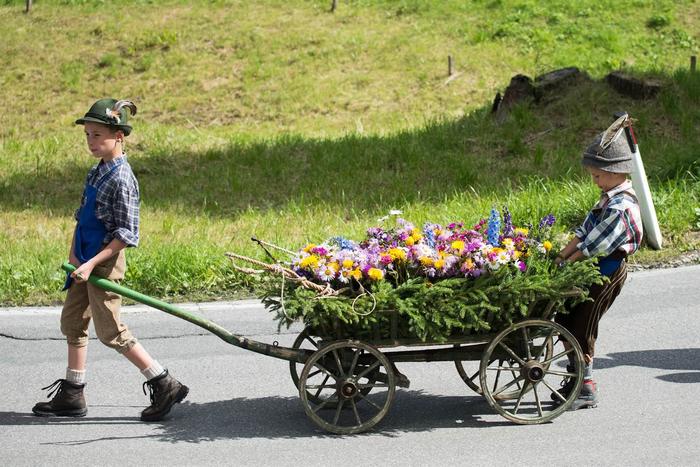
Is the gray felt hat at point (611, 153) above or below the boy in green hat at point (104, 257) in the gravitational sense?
above

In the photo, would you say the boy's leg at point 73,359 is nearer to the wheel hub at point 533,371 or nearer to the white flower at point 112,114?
the white flower at point 112,114

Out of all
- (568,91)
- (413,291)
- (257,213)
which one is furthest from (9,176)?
(413,291)

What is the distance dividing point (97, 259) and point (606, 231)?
2903 millimetres

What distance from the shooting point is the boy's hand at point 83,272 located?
5820 mm

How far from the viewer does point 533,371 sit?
605cm

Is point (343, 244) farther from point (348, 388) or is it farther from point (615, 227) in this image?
point (615, 227)

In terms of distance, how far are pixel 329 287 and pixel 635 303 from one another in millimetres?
3573

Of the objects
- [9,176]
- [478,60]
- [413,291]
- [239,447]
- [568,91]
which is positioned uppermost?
[478,60]

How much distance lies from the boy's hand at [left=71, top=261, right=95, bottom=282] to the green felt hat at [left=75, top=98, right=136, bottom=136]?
0.82 metres

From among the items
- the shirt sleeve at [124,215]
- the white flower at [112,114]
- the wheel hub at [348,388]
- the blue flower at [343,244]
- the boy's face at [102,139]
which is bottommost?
the wheel hub at [348,388]

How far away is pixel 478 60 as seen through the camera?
22.0 metres

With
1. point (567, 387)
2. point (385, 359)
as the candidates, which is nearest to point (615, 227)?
point (567, 387)

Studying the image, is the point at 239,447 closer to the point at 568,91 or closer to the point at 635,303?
the point at 635,303

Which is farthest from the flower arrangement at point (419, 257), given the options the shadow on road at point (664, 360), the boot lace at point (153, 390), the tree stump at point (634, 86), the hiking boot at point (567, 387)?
the tree stump at point (634, 86)
